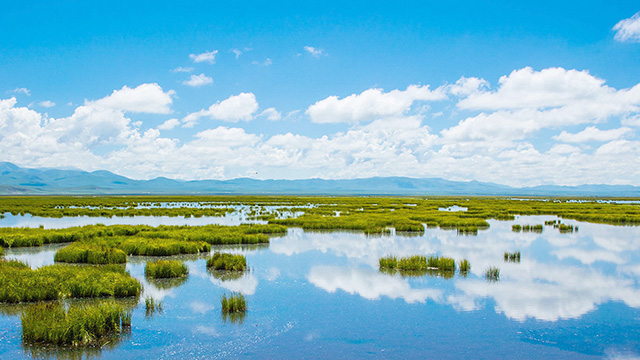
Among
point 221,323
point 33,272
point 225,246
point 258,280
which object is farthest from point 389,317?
point 225,246

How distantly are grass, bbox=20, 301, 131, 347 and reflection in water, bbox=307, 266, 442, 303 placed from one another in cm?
662

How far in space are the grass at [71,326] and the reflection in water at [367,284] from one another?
21.7 ft

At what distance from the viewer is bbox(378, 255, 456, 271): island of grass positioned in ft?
57.9

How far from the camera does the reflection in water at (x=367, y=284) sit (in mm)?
13984

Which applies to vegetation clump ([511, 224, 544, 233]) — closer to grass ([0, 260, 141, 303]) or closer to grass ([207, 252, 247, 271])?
grass ([207, 252, 247, 271])

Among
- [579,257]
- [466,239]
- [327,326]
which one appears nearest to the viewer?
[327,326]

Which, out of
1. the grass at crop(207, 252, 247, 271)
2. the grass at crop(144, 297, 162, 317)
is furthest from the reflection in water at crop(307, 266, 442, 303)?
the grass at crop(144, 297, 162, 317)

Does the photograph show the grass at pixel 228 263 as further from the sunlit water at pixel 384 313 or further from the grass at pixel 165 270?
the grass at pixel 165 270

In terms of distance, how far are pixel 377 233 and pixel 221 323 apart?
2030 centimetres

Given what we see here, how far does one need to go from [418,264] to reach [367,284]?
10.4 ft

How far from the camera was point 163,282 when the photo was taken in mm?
15406

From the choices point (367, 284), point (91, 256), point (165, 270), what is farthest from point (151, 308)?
point (91, 256)

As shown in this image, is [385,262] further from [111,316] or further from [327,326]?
[111,316]

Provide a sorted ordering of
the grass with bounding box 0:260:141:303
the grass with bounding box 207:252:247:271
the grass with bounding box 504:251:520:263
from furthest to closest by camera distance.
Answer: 1. the grass with bounding box 504:251:520:263
2. the grass with bounding box 207:252:247:271
3. the grass with bounding box 0:260:141:303
